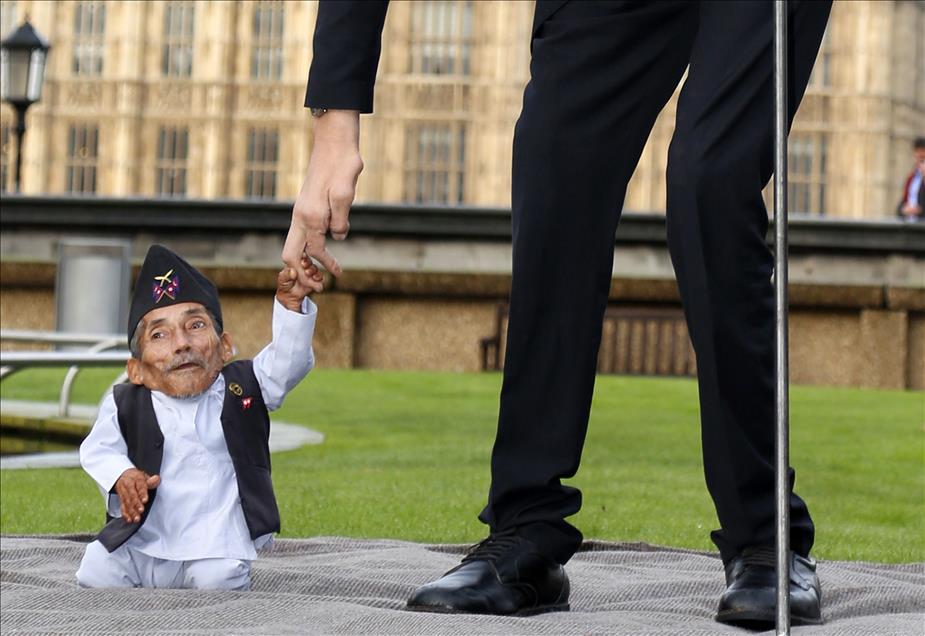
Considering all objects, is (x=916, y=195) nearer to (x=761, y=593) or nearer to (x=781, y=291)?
(x=761, y=593)

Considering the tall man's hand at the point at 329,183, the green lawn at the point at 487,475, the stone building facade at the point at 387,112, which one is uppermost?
the stone building facade at the point at 387,112

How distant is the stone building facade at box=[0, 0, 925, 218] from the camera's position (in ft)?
135

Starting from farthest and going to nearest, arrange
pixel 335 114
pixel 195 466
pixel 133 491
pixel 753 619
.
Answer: pixel 195 466
pixel 133 491
pixel 335 114
pixel 753 619

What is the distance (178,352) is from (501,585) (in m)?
0.69

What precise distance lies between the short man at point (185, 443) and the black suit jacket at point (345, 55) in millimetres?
347

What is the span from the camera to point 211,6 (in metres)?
43.4

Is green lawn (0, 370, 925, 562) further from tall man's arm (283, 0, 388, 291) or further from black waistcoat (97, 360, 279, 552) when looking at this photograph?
tall man's arm (283, 0, 388, 291)

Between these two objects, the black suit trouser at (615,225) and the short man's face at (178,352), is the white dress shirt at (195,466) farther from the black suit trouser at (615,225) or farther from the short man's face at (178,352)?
the black suit trouser at (615,225)

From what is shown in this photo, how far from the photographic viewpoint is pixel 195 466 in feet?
8.91

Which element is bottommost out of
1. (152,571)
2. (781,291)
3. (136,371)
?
(152,571)

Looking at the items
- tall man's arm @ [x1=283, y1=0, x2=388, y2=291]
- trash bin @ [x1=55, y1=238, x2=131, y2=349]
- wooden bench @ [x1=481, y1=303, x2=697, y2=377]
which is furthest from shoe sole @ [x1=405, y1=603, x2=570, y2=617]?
wooden bench @ [x1=481, y1=303, x2=697, y2=377]

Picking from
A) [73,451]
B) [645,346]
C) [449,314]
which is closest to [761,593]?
[73,451]

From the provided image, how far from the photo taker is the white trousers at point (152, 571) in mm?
2656

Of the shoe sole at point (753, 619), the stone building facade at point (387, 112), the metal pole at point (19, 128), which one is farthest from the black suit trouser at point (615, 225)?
the stone building facade at point (387, 112)
